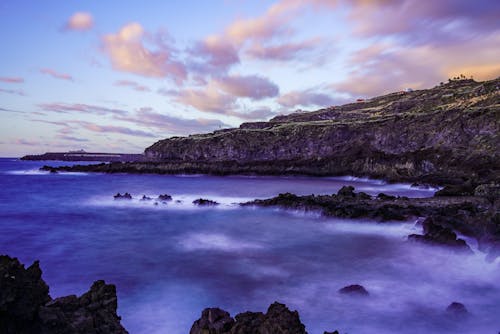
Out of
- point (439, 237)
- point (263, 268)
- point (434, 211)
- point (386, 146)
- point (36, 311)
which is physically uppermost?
point (386, 146)

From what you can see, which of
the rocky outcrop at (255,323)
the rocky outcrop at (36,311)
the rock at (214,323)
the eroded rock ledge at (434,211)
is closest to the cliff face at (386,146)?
the eroded rock ledge at (434,211)

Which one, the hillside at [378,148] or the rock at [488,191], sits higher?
the hillside at [378,148]

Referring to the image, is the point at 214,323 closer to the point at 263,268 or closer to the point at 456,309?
the point at 456,309

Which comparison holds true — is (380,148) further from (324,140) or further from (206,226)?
(206,226)

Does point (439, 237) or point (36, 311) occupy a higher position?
point (36, 311)

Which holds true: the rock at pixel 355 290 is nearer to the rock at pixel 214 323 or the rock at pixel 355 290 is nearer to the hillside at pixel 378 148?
the rock at pixel 214 323

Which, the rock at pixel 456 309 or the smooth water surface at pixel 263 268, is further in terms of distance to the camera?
the smooth water surface at pixel 263 268

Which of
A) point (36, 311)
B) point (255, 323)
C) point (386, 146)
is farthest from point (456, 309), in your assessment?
point (386, 146)

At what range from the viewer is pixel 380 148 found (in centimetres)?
5447

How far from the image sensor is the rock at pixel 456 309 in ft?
24.7

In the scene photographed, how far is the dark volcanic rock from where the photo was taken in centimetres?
1137

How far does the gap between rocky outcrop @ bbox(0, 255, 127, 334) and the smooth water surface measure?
2088 mm

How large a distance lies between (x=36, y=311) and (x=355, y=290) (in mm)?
6809

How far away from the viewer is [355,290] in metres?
8.70
